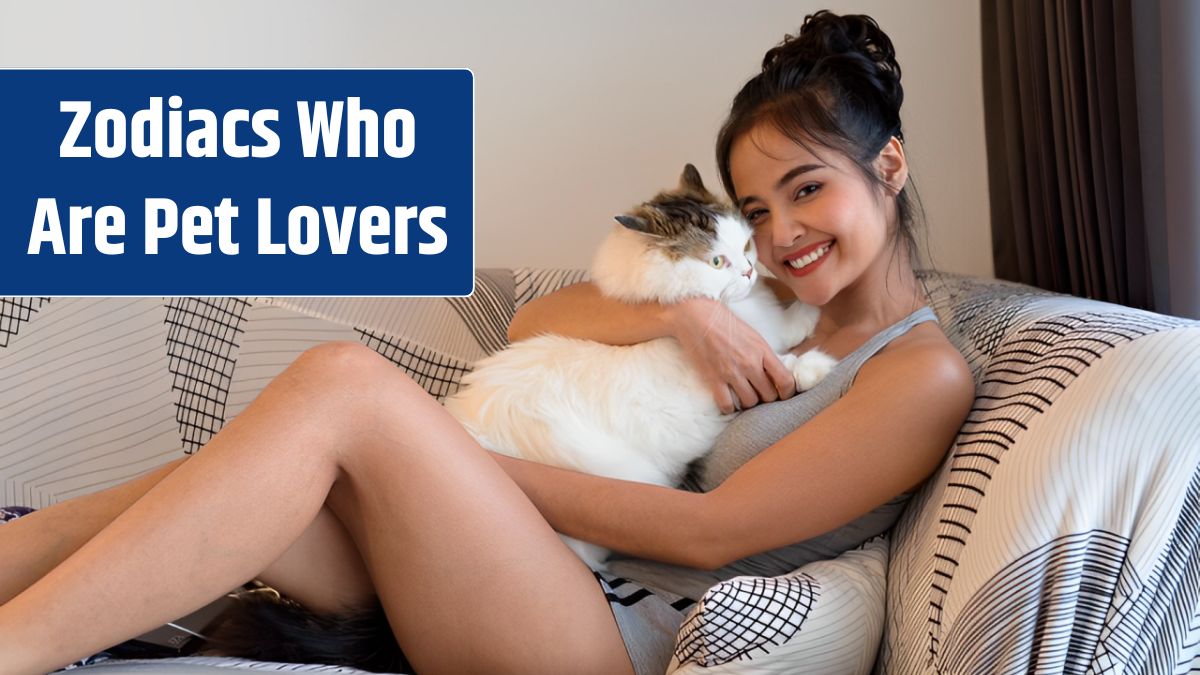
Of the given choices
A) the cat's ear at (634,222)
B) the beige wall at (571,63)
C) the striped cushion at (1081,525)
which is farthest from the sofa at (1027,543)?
the beige wall at (571,63)

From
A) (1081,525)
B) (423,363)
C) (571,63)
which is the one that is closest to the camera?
(1081,525)

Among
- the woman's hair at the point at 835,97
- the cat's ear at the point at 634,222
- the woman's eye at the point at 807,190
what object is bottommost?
the cat's ear at the point at 634,222

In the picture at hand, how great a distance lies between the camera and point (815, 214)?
145 cm

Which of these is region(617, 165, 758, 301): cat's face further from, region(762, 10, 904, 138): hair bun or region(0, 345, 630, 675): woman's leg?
region(0, 345, 630, 675): woman's leg

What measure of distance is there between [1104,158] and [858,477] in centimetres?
68

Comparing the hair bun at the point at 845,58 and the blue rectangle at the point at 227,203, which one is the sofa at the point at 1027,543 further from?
the blue rectangle at the point at 227,203

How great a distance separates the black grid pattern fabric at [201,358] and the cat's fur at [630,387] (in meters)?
0.60

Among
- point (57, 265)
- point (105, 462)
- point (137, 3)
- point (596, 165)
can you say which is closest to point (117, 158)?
point (57, 265)

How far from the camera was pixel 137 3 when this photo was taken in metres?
2.32

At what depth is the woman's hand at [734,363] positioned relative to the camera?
1.47 meters

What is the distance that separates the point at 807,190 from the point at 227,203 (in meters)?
1.20

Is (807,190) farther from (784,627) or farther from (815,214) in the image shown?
(784,627)

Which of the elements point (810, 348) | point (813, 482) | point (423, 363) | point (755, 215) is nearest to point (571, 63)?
point (423, 363)

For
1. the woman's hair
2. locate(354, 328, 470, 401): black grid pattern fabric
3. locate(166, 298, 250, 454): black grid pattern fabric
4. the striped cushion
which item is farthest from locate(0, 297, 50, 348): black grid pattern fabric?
the striped cushion
